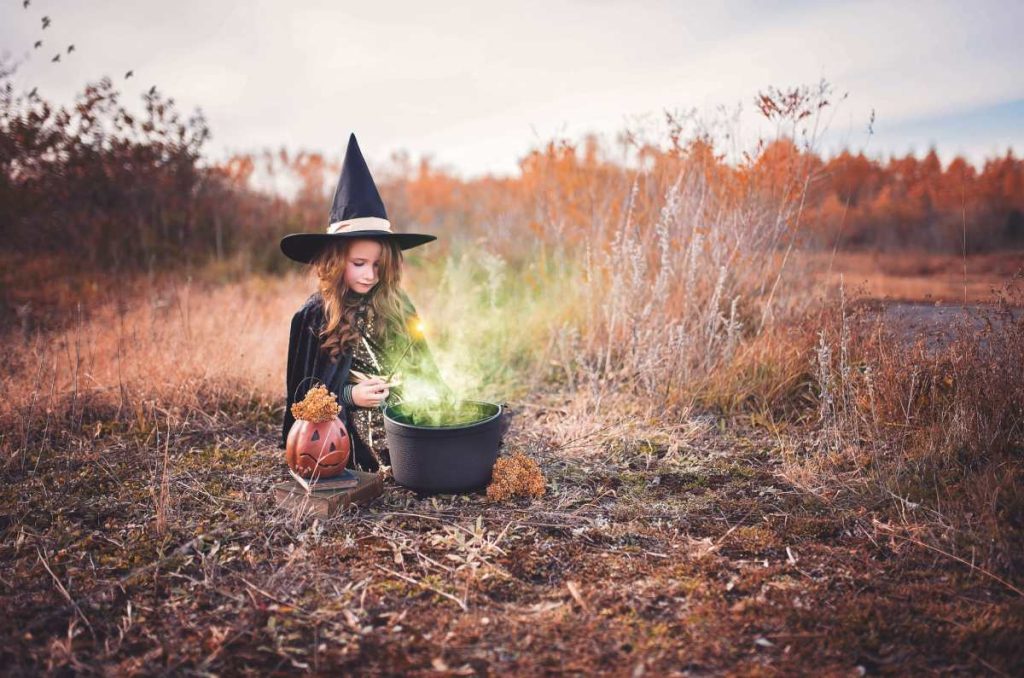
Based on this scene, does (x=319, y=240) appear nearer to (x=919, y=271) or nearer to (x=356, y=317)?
(x=356, y=317)

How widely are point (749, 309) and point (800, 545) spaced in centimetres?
274

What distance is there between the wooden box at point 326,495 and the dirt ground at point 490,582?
7 centimetres

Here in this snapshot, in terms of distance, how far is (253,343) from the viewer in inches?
189

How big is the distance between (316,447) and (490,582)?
3.14 ft

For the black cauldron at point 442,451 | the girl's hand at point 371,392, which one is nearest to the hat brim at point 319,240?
the girl's hand at point 371,392

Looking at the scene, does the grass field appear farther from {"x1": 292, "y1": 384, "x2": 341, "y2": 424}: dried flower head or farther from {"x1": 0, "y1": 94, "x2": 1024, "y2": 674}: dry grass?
{"x1": 292, "y1": 384, "x2": 341, "y2": 424}: dried flower head

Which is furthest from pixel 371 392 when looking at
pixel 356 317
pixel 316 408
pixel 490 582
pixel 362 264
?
pixel 490 582

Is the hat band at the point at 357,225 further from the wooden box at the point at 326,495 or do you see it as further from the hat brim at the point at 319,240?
the wooden box at the point at 326,495

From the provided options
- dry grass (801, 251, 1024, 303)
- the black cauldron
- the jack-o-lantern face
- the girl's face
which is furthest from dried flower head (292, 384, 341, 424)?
dry grass (801, 251, 1024, 303)

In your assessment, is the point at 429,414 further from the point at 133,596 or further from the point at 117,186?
the point at 117,186

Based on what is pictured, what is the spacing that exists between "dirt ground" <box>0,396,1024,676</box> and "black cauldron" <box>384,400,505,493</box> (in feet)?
0.41

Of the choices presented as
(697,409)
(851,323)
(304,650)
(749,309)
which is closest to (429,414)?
(304,650)

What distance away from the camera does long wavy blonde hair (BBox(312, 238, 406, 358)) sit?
3092 millimetres

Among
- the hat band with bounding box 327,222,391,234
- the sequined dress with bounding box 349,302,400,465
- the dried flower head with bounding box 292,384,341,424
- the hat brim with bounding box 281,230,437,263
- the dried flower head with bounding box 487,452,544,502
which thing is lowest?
the dried flower head with bounding box 487,452,544,502
